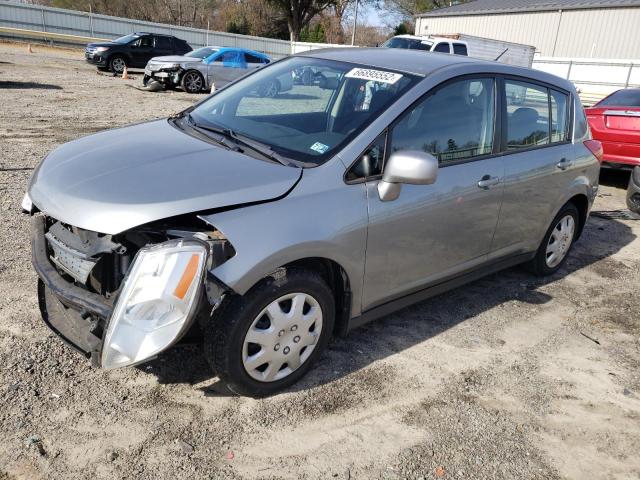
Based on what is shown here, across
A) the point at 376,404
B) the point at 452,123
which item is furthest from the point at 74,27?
the point at 376,404

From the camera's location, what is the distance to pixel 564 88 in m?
4.98

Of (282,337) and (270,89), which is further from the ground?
(270,89)

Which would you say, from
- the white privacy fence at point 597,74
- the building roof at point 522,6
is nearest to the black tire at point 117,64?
the white privacy fence at point 597,74

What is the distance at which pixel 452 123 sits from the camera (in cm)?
379

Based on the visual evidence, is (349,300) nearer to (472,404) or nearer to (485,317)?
(472,404)

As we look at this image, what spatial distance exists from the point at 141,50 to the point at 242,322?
22.1 metres

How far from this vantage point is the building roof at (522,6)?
33.3 m

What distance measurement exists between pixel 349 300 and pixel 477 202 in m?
1.24

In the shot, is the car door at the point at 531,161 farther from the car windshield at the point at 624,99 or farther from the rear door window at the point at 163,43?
the rear door window at the point at 163,43

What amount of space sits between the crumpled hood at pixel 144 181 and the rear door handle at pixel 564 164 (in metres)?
2.66

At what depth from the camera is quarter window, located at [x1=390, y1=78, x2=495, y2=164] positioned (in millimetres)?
3500

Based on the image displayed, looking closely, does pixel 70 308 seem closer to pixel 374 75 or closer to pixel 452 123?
pixel 374 75

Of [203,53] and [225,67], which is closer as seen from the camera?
[225,67]

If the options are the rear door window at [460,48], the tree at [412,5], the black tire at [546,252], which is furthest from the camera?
the tree at [412,5]
